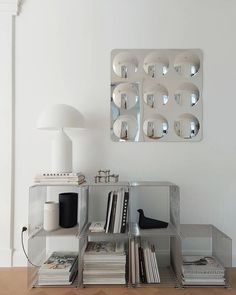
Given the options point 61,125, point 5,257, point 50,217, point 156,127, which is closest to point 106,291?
point 50,217

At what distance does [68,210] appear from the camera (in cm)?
187

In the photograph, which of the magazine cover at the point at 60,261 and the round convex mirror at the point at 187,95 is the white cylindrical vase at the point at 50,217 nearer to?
the magazine cover at the point at 60,261

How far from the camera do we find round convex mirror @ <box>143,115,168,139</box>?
212 centimetres

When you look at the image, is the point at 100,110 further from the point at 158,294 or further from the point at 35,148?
the point at 158,294

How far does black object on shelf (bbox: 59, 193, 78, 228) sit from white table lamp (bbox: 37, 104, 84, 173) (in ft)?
0.70

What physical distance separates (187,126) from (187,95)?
26 cm

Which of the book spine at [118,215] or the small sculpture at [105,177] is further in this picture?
the small sculpture at [105,177]

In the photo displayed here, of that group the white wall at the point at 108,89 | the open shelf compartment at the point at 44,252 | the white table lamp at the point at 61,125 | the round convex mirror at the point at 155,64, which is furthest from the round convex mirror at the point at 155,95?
the open shelf compartment at the point at 44,252

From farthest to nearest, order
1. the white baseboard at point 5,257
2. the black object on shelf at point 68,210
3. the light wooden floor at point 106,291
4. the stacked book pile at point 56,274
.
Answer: the white baseboard at point 5,257, the black object on shelf at point 68,210, the stacked book pile at point 56,274, the light wooden floor at point 106,291

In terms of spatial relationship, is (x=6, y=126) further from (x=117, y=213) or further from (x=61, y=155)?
(x=117, y=213)

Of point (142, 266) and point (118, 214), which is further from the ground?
point (118, 214)

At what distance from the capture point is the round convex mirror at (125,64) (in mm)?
2123

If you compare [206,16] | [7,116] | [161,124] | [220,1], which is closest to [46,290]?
[7,116]

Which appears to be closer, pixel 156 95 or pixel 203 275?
pixel 203 275
